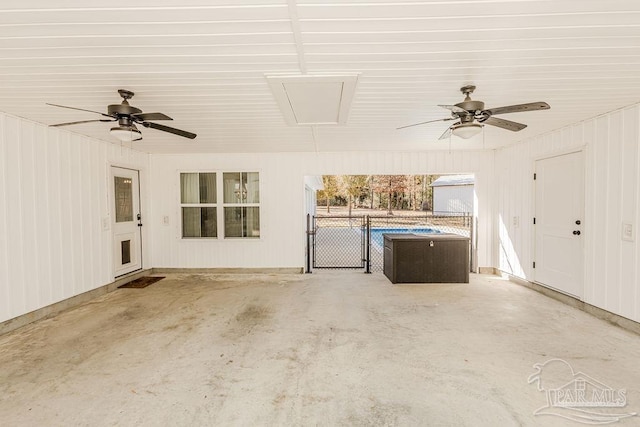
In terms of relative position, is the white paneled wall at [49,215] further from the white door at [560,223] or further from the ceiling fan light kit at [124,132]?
the white door at [560,223]

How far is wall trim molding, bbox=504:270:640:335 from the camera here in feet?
11.6

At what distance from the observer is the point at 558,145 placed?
465 cm

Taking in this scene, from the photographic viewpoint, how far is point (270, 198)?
21.3 feet

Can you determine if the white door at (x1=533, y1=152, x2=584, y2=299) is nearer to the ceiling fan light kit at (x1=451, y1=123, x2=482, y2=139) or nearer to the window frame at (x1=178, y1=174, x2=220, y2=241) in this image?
the ceiling fan light kit at (x1=451, y1=123, x2=482, y2=139)

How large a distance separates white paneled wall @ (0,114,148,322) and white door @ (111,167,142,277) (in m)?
0.31

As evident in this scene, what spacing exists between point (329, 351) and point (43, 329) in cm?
347

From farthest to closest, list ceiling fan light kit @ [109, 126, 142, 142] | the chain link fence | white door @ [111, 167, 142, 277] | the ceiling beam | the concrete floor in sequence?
1. the chain link fence
2. white door @ [111, 167, 142, 277]
3. ceiling fan light kit @ [109, 126, 142, 142]
4. the concrete floor
5. the ceiling beam

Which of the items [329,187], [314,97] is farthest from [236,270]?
[329,187]

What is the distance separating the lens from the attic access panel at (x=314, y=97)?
285cm

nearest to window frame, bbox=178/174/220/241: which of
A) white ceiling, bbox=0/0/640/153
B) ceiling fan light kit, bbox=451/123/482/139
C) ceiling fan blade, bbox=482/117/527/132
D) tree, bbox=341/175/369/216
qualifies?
white ceiling, bbox=0/0/640/153

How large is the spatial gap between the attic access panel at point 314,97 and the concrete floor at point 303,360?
2627mm


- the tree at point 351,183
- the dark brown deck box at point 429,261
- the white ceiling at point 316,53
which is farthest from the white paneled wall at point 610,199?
the tree at point 351,183

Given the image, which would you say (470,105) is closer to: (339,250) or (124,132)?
(124,132)

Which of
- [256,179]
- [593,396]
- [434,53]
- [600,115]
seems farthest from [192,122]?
[600,115]
